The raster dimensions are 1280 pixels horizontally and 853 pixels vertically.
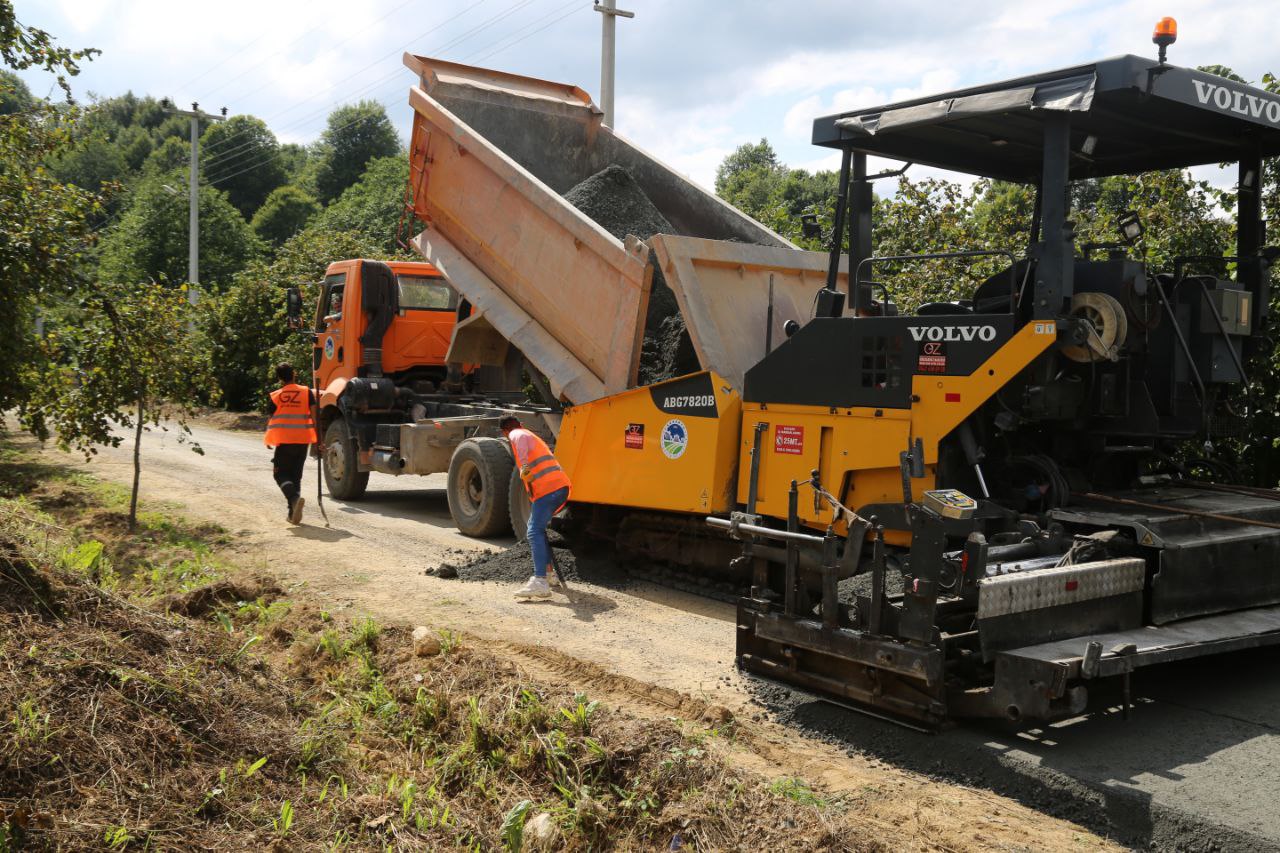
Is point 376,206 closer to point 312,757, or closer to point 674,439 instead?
point 674,439

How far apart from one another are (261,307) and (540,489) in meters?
16.3

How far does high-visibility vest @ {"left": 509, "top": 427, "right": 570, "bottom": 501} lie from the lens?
7.60 metres

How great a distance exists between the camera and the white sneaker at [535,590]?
7.36 m

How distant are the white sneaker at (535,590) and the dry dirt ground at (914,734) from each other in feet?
0.48

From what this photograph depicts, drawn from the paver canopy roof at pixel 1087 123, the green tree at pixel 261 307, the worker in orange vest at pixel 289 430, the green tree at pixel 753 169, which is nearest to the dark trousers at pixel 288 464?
the worker in orange vest at pixel 289 430

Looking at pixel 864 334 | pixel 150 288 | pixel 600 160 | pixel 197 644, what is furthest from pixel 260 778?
pixel 600 160

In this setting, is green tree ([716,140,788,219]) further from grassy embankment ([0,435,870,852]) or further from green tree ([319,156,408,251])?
grassy embankment ([0,435,870,852])

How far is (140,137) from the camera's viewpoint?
71.6m

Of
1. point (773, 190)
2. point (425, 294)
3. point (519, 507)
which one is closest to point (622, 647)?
point (519, 507)

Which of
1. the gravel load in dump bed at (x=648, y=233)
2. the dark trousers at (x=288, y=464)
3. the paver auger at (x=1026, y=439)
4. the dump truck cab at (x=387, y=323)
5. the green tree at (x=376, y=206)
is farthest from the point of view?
the green tree at (x=376, y=206)

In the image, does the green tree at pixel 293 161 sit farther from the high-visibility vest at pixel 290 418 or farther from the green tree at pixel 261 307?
the high-visibility vest at pixel 290 418

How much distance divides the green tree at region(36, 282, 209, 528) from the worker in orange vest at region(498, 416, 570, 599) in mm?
3495

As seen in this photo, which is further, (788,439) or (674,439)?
(674,439)

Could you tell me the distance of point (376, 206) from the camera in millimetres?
36531
